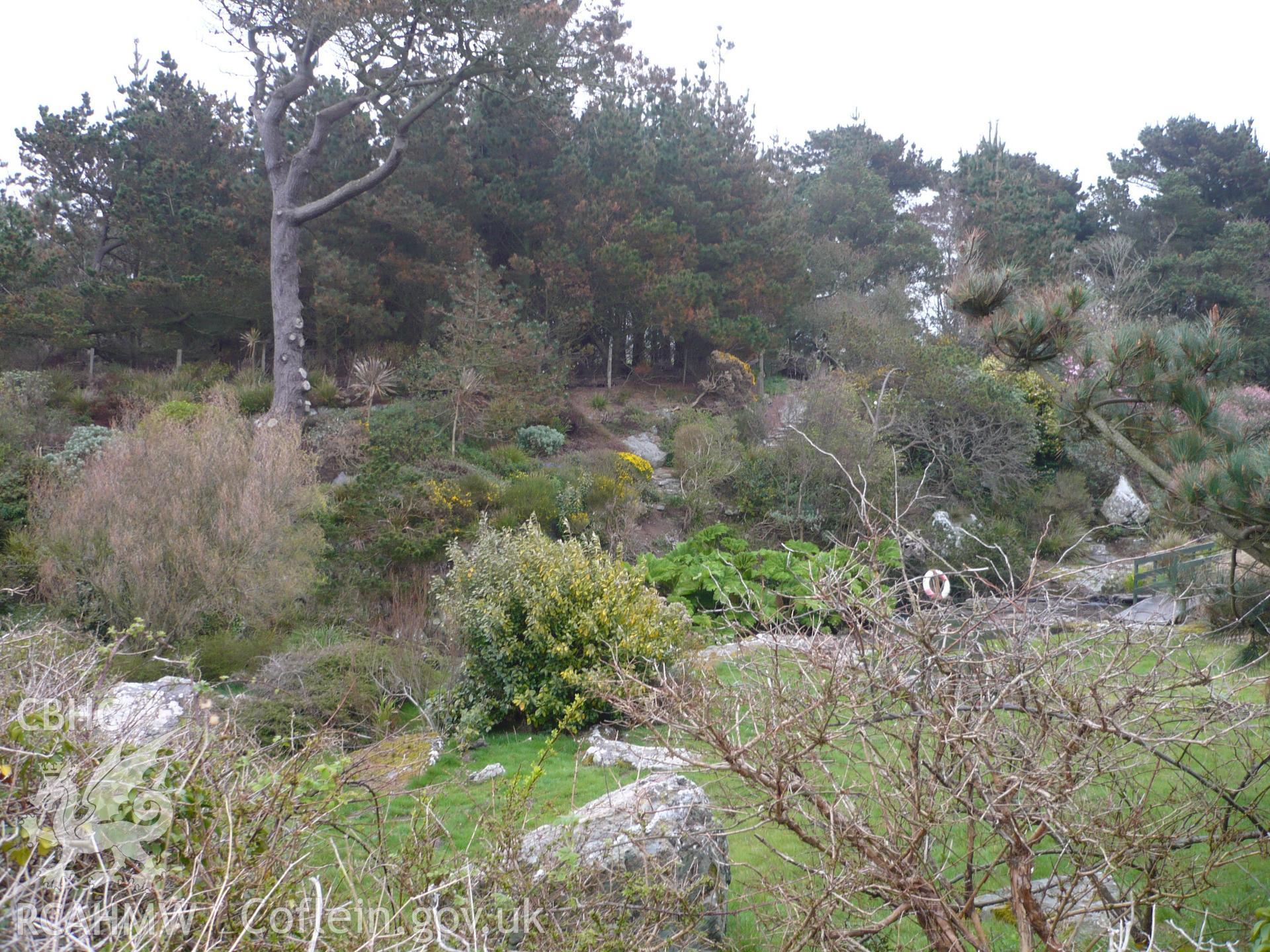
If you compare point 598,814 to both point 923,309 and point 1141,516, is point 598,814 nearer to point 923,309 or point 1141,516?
point 1141,516

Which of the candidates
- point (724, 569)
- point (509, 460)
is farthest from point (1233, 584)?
point (509, 460)

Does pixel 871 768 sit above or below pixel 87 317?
below

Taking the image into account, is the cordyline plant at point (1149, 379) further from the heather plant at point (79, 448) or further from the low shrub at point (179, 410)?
the low shrub at point (179, 410)

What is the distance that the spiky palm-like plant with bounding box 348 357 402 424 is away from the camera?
1611 centimetres

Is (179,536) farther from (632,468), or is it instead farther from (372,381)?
(632,468)

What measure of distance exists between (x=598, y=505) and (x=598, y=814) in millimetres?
10488

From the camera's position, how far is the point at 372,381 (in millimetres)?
16328

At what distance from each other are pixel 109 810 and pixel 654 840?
65.5 inches

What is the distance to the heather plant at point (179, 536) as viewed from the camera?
28.0 feet

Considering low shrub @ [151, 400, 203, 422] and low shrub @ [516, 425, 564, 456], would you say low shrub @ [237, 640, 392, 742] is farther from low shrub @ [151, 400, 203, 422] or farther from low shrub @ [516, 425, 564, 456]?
low shrub @ [516, 425, 564, 456]

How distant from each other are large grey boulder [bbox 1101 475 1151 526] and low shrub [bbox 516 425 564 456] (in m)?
10.6

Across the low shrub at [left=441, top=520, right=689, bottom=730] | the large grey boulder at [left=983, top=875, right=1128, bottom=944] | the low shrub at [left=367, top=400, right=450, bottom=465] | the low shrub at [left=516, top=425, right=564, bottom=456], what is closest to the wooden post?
the large grey boulder at [left=983, top=875, right=1128, bottom=944]

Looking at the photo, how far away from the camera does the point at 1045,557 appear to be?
16188 mm

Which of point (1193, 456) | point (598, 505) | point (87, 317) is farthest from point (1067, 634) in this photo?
point (87, 317)
